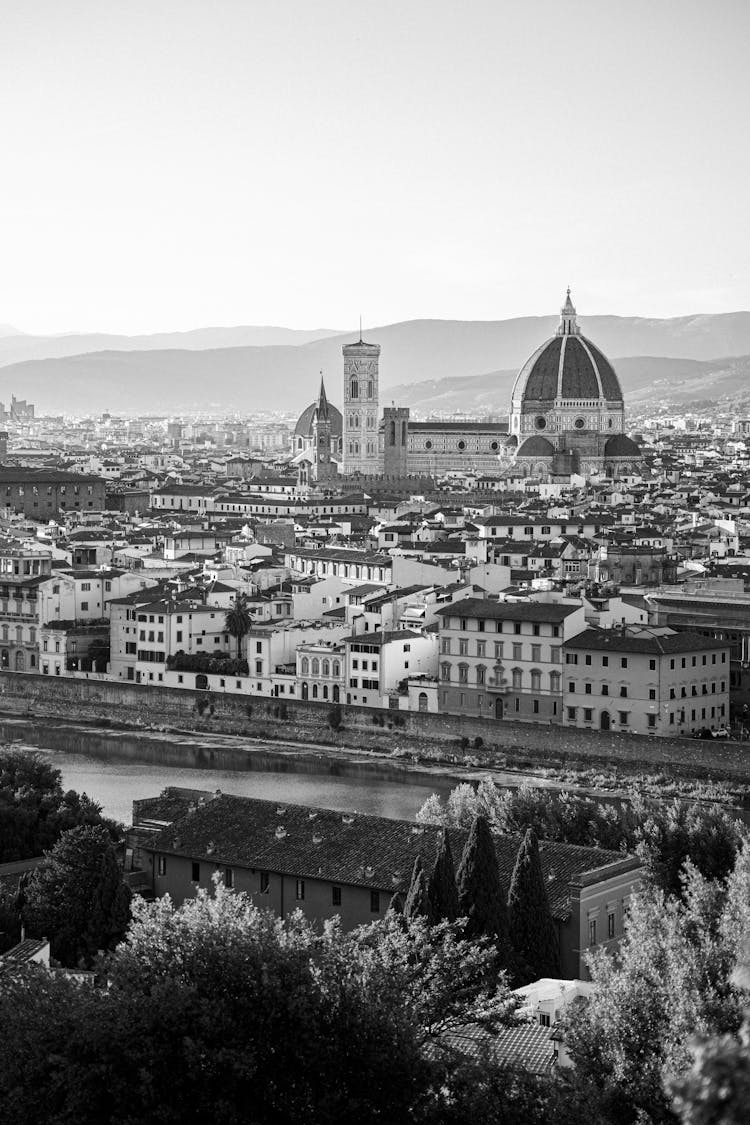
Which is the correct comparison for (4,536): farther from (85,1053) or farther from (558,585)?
(85,1053)

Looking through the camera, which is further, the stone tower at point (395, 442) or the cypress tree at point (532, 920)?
the stone tower at point (395, 442)

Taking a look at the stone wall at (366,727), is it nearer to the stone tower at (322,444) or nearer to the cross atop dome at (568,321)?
the stone tower at (322,444)

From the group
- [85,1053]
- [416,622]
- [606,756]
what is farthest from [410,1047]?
[416,622]

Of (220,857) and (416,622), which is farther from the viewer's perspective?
(416,622)

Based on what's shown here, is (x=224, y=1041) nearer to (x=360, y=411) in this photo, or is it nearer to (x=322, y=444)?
(x=360, y=411)

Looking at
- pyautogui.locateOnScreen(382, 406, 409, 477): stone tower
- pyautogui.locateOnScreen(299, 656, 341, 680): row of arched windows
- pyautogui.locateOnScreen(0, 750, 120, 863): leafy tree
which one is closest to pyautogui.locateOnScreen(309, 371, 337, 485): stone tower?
pyautogui.locateOnScreen(382, 406, 409, 477): stone tower

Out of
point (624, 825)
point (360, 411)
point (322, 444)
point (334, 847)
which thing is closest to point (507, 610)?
point (624, 825)

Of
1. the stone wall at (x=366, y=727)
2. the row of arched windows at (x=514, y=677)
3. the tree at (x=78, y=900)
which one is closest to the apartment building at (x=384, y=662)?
the row of arched windows at (x=514, y=677)
